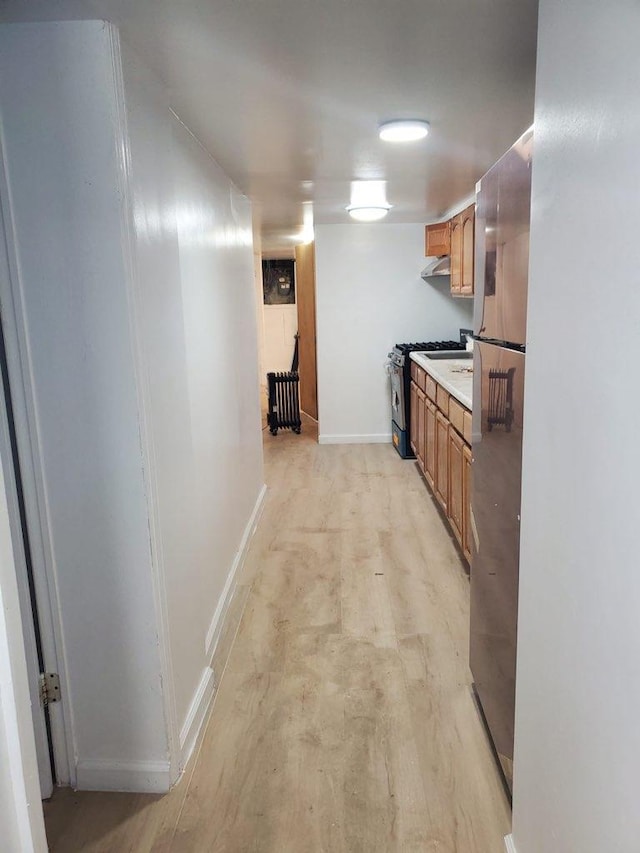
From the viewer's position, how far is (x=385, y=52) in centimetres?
173

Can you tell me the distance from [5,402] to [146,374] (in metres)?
0.37

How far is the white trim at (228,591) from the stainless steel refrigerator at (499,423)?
3.53ft

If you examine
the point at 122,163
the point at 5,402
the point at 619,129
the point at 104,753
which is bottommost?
the point at 104,753

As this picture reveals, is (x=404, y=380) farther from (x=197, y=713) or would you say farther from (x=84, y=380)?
(x=84, y=380)

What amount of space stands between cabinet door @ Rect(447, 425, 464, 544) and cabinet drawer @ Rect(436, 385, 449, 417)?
0.18 m

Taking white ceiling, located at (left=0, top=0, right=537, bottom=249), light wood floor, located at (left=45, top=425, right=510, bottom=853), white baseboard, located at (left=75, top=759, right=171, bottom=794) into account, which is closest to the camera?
white ceiling, located at (left=0, top=0, right=537, bottom=249)

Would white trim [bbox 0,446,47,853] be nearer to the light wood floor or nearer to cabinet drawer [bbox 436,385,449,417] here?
the light wood floor

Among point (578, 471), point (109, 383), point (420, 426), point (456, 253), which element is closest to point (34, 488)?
point (109, 383)

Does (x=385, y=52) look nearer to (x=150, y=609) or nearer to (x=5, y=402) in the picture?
(x=5, y=402)

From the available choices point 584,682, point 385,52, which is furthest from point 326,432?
point 584,682

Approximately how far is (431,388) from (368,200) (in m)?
1.38

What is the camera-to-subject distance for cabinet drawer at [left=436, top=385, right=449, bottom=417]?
383cm

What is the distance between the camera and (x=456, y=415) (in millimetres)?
3523

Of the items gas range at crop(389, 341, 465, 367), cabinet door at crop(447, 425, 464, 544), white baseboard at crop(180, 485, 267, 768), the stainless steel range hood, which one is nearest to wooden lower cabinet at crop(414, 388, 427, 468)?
gas range at crop(389, 341, 465, 367)
